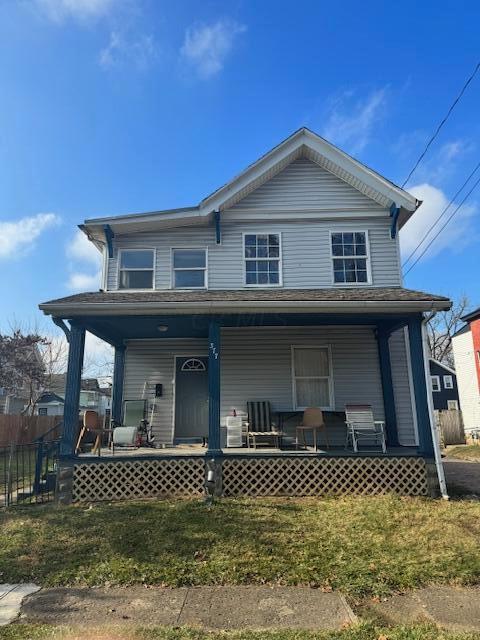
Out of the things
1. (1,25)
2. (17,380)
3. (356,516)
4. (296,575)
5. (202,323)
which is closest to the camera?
(296,575)

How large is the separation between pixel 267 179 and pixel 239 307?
15.0 feet

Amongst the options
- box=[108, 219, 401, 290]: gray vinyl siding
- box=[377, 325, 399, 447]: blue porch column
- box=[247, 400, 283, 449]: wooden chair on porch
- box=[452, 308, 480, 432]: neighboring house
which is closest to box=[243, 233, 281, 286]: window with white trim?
box=[108, 219, 401, 290]: gray vinyl siding

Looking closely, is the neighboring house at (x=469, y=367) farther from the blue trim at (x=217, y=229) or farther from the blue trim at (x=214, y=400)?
the blue trim at (x=214, y=400)

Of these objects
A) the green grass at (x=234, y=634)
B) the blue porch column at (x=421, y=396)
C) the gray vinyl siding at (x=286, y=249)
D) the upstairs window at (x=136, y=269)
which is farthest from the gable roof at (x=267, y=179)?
the green grass at (x=234, y=634)

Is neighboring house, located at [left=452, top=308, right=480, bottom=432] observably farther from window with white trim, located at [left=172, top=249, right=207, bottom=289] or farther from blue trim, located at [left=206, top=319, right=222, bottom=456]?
blue trim, located at [left=206, top=319, right=222, bottom=456]

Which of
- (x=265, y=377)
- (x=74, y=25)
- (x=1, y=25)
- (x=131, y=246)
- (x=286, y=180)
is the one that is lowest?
(x=265, y=377)

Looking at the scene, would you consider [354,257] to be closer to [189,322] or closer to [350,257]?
[350,257]

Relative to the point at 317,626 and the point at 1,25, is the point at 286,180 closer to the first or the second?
the point at 1,25

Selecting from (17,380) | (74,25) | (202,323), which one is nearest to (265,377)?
(202,323)

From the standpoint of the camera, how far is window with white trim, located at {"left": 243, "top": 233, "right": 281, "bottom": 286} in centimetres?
1048

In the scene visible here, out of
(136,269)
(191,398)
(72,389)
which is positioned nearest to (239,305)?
(72,389)

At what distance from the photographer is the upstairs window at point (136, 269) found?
34.3 ft

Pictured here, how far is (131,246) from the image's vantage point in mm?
10586

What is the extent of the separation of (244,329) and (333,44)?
6962mm
